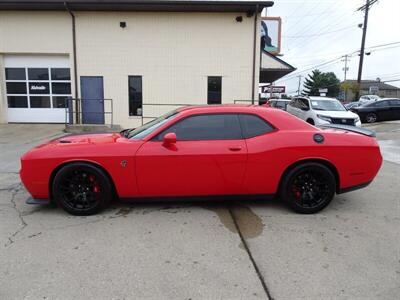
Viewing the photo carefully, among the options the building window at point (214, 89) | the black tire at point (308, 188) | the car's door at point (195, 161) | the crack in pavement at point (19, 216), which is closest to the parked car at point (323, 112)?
the building window at point (214, 89)

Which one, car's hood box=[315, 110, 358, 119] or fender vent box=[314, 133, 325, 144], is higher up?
car's hood box=[315, 110, 358, 119]

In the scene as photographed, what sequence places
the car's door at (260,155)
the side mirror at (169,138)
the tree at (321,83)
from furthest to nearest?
the tree at (321,83) < the car's door at (260,155) < the side mirror at (169,138)

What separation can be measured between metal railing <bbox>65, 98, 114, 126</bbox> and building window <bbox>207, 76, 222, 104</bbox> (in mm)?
4382

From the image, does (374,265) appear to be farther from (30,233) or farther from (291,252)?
(30,233)

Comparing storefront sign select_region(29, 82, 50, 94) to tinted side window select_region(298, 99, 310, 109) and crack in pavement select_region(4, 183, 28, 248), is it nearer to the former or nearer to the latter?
crack in pavement select_region(4, 183, 28, 248)

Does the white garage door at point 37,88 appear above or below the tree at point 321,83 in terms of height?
below

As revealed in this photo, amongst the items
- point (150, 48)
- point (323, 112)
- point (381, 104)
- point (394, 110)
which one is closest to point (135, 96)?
point (150, 48)

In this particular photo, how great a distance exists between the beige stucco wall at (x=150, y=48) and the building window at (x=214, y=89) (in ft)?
0.62

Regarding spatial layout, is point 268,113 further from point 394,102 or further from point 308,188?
point 394,102

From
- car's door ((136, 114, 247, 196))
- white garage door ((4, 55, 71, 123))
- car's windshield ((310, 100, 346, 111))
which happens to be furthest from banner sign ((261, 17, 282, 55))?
car's door ((136, 114, 247, 196))

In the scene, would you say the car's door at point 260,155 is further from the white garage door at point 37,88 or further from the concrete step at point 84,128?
the white garage door at point 37,88

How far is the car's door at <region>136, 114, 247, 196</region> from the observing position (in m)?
4.34

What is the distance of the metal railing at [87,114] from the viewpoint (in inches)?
592

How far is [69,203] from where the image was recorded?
441 centimetres
